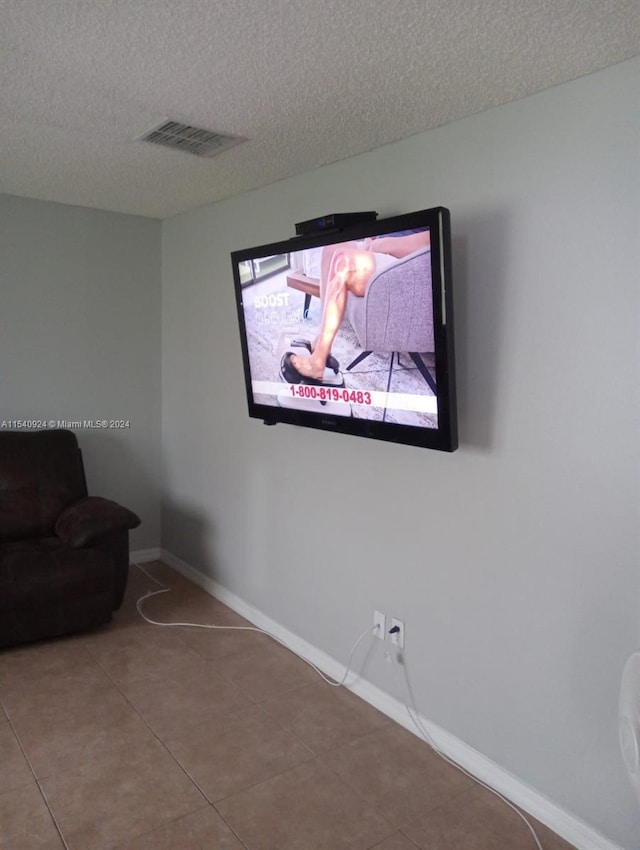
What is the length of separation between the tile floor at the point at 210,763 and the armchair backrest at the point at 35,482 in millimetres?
704

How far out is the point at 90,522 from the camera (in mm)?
3387

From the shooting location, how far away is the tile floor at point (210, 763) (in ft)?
6.81

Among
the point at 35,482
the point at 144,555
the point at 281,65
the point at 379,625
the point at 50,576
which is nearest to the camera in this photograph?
the point at 281,65

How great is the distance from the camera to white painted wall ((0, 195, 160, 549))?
394cm

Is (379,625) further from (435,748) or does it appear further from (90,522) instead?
(90,522)

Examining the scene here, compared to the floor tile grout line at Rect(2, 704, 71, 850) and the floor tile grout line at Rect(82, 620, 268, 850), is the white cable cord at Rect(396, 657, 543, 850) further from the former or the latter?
the floor tile grout line at Rect(2, 704, 71, 850)

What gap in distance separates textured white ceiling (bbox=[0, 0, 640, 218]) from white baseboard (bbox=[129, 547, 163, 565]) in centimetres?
261

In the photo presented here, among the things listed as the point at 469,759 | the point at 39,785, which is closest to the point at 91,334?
the point at 39,785

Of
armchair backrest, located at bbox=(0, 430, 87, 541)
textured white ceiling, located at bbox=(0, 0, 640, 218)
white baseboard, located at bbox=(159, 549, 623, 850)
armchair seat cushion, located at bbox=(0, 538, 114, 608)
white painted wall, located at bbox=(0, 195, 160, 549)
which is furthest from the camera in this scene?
white painted wall, located at bbox=(0, 195, 160, 549)

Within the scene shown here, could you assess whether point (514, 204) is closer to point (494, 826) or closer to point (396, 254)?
point (396, 254)

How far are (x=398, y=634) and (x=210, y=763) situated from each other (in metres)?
0.87

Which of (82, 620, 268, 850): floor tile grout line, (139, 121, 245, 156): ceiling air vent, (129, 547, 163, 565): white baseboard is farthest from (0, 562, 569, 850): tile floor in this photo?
(139, 121, 245, 156): ceiling air vent

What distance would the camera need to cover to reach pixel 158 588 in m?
4.07

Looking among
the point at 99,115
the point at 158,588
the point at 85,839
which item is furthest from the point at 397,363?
the point at 158,588
